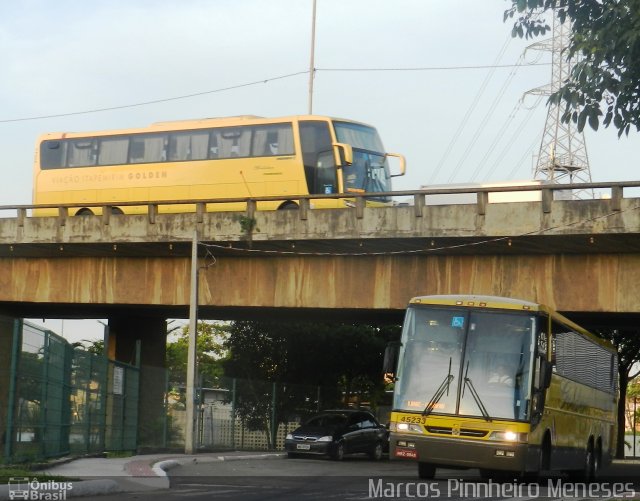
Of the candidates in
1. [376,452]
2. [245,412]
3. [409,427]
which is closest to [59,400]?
[409,427]

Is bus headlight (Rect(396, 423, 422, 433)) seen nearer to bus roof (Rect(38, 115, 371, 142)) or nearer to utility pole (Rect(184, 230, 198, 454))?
utility pole (Rect(184, 230, 198, 454))

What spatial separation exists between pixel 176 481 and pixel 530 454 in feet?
19.7

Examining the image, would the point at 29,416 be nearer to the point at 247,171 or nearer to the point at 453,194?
the point at 453,194

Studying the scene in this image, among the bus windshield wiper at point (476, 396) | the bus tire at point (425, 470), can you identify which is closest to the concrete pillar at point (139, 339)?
the bus tire at point (425, 470)

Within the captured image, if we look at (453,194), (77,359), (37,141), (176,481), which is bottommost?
(176,481)

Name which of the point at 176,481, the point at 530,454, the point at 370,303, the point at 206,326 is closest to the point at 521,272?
the point at 370,303

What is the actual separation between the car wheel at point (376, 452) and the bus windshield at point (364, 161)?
779cm

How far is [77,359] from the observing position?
78.0 ft

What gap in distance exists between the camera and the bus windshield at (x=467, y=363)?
19.7 metres

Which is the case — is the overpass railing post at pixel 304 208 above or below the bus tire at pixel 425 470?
above

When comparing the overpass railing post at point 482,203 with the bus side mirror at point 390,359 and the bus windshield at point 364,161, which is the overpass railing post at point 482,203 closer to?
the bus windshield at point 364,161

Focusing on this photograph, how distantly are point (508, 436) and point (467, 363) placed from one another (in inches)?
59.0

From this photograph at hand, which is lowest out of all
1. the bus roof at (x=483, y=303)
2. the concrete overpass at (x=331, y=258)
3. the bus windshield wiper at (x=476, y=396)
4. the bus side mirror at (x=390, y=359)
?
the bus windshield wiper at (x=476, y=396)

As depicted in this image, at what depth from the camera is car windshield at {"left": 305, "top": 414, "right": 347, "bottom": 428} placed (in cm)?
3234
